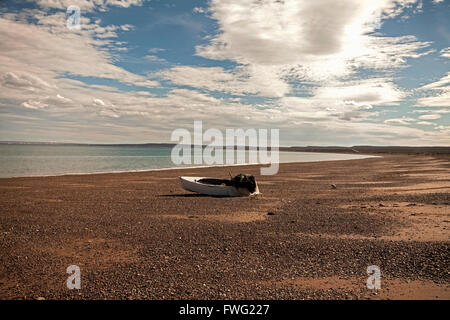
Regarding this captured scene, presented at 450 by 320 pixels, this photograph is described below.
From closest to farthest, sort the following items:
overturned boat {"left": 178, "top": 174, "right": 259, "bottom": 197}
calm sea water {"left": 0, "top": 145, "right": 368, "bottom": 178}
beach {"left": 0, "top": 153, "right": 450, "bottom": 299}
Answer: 1. beach {"left": 0, "top": 153, "right": 450, "bottom": 299}
2. overturned boat {"left": 178, "top": 174, "right": 259, "bottom": 197}
3. calm sea water {"left": 0, "top": 145, "right": 368, "bottom": 178}

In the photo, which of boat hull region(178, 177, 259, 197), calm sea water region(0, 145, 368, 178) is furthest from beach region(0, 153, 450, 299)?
calm sea water region(0, 145, 368, 178)

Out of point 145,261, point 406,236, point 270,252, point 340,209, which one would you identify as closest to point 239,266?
point 270,252

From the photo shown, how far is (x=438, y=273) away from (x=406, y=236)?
10.0ft

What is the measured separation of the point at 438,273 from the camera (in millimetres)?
7195

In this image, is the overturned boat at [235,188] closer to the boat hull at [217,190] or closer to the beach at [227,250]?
the boat hull at [217,190]

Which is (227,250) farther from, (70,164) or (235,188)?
(70,164)

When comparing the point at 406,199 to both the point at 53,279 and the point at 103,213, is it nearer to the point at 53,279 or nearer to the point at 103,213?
the point at 103,213

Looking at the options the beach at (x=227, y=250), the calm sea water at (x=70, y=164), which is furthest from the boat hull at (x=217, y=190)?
the calm sea water at (x=70, y=164)

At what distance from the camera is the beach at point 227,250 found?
654 cm

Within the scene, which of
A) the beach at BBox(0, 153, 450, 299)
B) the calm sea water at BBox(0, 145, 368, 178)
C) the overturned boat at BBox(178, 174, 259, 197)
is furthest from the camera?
the calm sea water at BBox(0, 145, 368, 178)

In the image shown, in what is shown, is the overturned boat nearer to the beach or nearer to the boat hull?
the boat hull

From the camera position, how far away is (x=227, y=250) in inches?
353

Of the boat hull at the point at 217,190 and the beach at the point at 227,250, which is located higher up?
the boat hull at the point at 217,190

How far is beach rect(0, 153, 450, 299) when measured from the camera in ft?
21.5
